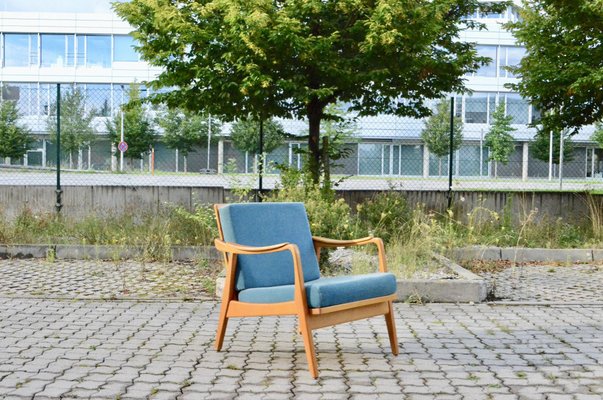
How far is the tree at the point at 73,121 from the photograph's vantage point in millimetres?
14125

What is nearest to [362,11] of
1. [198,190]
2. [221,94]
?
[221,94]

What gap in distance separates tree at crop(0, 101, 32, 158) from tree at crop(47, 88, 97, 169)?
103 centimetres

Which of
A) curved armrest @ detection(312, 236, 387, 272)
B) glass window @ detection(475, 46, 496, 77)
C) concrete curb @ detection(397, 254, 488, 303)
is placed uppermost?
glass window @ detection(475, 46, 496, 77)

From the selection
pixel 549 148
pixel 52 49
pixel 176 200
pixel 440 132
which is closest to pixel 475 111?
pixel 440 132

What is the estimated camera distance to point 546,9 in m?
13.5

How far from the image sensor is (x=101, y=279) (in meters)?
9.31

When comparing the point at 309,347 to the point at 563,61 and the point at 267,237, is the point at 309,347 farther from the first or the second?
the point at 563,61

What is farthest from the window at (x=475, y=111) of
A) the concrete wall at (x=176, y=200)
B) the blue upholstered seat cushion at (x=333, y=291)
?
the blue upholstered seat cushion at (x=333, y=291)

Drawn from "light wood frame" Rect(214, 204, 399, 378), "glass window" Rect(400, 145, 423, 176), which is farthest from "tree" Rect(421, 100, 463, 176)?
"light wood frame" Rect(214, 204, 399, 378)

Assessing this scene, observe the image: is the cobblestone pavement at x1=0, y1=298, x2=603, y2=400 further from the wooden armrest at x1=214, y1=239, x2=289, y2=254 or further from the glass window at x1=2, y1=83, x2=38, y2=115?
the glass window at x1=2, y1=83, x2=38, y2=115

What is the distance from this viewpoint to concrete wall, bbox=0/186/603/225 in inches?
520

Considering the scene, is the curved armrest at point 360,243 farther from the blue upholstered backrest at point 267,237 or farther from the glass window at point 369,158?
the glass window at point 369,158

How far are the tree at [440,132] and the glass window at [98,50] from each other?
39639 millimetres

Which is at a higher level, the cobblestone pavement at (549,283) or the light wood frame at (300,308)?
the light wood frame at (300,308)
